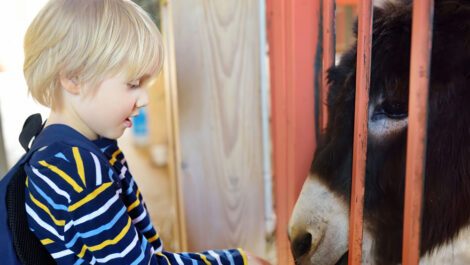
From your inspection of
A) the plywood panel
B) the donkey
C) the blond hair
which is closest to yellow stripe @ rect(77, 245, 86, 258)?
the blond hair

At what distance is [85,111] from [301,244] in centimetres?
42

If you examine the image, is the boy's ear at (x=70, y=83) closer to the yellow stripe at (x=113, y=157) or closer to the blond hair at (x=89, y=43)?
the blond hair at (x=89, y=43)

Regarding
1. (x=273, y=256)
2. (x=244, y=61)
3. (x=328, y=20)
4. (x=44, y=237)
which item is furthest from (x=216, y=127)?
(x=44, y=237)

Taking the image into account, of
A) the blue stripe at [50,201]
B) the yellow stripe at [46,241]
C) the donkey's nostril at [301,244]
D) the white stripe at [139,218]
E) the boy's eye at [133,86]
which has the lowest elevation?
the donkey's nostril at [301,244]

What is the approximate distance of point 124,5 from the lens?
27.7 inches

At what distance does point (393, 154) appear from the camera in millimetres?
703

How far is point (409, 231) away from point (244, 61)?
65 centimetres

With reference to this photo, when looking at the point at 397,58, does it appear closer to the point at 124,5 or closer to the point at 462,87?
the point at 462,87

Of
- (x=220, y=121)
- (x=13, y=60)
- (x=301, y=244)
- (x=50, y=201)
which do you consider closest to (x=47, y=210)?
(x=50, y=201)

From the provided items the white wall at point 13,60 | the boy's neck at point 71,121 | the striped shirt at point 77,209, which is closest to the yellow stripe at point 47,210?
the striped shirt at point 77,209

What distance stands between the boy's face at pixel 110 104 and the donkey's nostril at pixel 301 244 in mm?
351

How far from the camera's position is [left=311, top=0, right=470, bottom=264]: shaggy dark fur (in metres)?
0.62

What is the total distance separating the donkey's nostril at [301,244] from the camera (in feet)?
2.66

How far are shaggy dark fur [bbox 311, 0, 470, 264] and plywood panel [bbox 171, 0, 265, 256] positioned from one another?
44 cm
